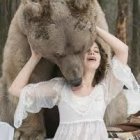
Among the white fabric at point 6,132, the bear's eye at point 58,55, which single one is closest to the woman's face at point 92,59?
the bear's eye at point 58,55

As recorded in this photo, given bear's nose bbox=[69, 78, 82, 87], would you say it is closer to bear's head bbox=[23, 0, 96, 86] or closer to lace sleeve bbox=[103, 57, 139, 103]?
bear's head bbox=[23, 0, 96, 86]

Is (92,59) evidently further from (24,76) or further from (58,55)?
(24,76)

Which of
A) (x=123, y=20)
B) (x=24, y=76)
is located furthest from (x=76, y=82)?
(x=123, y=20)

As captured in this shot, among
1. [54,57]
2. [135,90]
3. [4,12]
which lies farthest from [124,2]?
[54,57]

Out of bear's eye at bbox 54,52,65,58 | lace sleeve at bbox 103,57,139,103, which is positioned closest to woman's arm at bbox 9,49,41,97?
bear's eye at bbox 54,52,65,58

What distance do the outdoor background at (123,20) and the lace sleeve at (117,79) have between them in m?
1.65

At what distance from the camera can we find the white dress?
2.29m

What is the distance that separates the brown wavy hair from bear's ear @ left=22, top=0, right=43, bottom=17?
38 centimetres

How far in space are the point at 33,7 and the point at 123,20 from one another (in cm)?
197

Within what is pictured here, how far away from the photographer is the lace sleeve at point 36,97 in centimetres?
229

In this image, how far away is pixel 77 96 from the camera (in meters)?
2.33

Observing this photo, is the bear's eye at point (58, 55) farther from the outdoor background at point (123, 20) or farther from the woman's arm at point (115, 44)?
the outdoor background at point (123, 20)

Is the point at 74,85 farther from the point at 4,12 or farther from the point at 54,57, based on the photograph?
the point at 4,12

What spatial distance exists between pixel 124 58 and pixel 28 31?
1.49 feet
